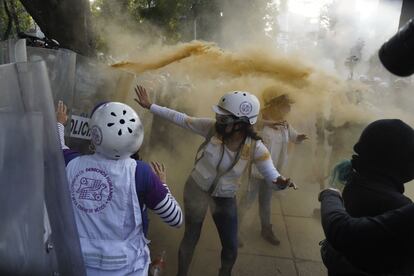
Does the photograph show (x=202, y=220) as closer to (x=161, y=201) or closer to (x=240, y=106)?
(x=240, y=106)

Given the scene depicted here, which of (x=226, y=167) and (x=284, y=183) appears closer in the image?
(x=284, y=183)

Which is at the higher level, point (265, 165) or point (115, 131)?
point (115, 131)

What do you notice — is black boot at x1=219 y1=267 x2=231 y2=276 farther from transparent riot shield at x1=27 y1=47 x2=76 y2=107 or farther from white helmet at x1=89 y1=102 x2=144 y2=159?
transparent riot shield at x1=27 y1=47 x2=76 y2=107

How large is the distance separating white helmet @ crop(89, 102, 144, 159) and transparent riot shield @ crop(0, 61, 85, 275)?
467 mm

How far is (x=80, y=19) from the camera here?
166 inches

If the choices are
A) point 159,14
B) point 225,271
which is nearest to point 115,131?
point 225,271

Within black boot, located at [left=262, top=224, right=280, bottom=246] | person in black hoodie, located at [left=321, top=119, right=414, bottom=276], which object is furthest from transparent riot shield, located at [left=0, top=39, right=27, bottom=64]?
black boot, located at [left=262, top=224, right=280, bottom=246]

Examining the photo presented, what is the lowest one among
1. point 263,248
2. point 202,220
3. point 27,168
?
point 263,248

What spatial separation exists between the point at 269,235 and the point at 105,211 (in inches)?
115

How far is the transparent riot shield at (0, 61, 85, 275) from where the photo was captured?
1.53 meters

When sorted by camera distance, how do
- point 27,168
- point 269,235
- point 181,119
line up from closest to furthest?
1. point 27,168
2. point 181,119
3. point 269,235

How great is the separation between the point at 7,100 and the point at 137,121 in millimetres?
853

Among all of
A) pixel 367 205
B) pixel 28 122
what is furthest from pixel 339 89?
pixel 28 122

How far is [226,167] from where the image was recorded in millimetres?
3268
